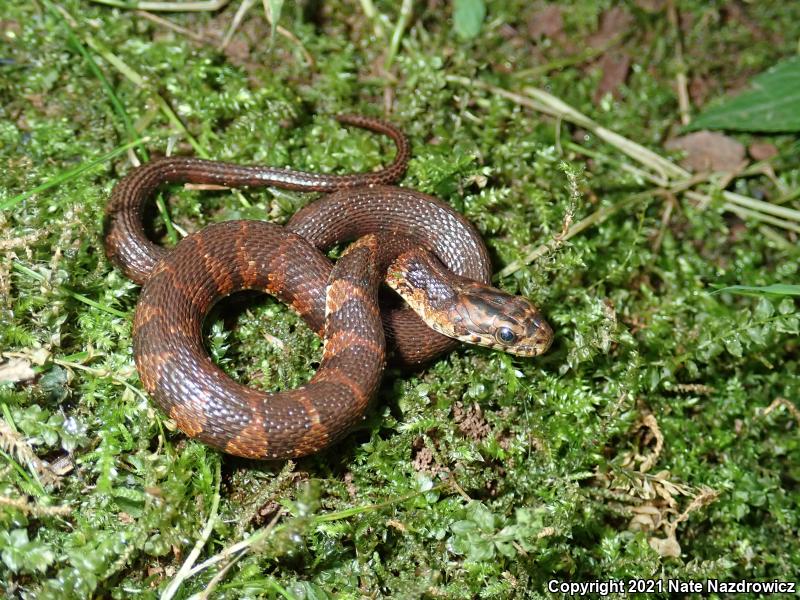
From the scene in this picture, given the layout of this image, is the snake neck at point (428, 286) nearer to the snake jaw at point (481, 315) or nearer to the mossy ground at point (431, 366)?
the snake jaw at point (481, 315)

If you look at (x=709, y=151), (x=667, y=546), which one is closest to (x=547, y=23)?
(x=709, y=151)

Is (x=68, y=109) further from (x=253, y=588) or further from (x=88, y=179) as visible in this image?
(x=253, y=588)

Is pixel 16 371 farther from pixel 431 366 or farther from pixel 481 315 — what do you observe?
pixel 481 315

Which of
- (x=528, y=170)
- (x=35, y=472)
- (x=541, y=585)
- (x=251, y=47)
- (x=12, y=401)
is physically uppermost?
(x=251, y=47)

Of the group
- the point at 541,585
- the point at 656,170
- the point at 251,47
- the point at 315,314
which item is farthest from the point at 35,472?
the point at 656,170

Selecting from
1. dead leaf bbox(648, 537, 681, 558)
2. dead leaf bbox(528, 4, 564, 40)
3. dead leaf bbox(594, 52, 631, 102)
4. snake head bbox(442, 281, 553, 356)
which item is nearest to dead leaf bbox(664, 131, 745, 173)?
dead leaf bbox(594, 52, 631, 102)

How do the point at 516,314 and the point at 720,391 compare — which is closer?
the point at 516,314
